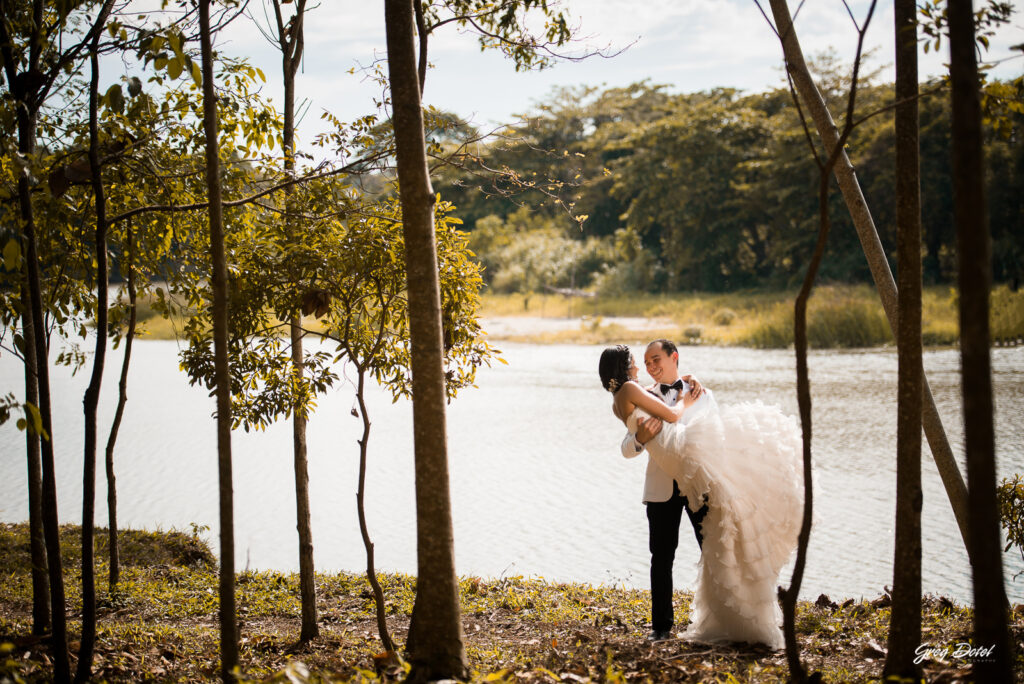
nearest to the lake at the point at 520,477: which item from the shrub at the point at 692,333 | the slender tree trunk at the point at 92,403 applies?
the slender tree trunk at the point at 92,403

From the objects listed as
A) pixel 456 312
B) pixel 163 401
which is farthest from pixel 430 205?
pixel 163 401

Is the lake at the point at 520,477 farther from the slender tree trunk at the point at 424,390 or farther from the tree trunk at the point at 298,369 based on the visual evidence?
the tree trunk at the point at 298,369

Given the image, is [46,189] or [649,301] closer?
[46,189]

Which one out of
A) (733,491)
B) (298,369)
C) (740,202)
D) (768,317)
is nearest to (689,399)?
(733,491)

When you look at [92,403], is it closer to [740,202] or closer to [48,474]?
[48,474]

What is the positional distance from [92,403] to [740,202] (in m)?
35.2

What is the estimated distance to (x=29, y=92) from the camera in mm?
4473

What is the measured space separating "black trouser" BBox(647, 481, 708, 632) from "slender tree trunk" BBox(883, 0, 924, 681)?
133 centimetres

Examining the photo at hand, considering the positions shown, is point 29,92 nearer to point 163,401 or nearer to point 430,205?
point 430,205

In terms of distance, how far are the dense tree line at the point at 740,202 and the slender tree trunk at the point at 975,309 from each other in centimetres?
2487

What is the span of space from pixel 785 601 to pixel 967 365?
1.25 metres

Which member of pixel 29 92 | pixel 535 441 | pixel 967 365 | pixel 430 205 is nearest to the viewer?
pixel 967 365

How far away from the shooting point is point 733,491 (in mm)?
4406

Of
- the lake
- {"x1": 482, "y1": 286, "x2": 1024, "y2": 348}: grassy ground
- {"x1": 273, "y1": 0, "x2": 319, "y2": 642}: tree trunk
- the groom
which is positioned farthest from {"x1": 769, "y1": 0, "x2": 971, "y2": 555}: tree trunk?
{"x1": 482, "y1": 286, "x2": 1024, "y2": 348}: grassy ground
